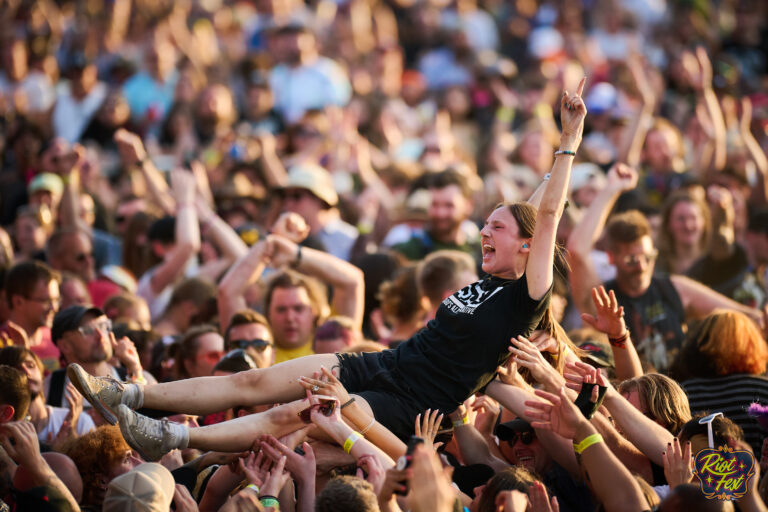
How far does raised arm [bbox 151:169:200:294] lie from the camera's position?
833 cm

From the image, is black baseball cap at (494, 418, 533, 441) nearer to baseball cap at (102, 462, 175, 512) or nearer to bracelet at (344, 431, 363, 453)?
bracelet at (344, 431, 363, 453)

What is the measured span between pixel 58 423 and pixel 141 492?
206 cm

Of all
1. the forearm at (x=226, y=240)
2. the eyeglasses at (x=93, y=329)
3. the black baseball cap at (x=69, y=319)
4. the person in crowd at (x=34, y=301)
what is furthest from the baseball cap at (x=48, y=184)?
the eyeglasses at (x=93, y=329)

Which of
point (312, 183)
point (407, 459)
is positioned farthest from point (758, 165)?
point (407, 459)

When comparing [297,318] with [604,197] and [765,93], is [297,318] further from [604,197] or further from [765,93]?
[765,93]

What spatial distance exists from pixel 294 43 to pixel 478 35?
12.4ft

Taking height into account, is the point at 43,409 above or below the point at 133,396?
below

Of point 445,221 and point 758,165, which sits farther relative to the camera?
point 758,165

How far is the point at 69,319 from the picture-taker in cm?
634

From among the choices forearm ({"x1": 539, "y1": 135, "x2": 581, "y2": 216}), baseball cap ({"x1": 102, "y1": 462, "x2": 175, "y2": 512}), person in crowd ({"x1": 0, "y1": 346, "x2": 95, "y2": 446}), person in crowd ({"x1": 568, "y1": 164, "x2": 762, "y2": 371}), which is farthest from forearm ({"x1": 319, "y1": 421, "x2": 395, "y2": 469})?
person in crowd ({"x1": 568, "y1": 164, "x2": 762, "y2": 371})

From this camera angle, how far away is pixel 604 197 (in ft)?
23.6

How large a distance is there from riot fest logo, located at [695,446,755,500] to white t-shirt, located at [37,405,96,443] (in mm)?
3331

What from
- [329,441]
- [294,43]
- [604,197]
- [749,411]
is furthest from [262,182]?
[749,411]

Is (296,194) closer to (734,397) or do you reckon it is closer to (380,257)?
(380,257)
